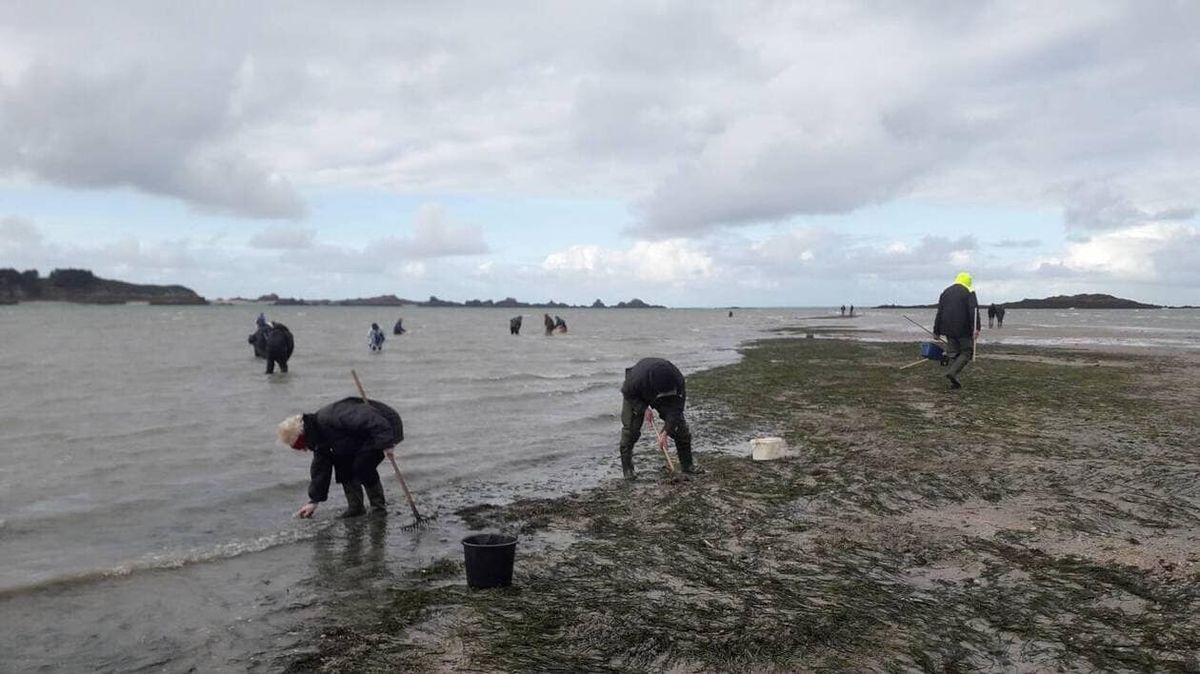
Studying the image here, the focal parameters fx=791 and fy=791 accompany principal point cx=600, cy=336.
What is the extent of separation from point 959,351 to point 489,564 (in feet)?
47.6

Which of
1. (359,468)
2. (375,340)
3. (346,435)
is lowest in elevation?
(359,468)

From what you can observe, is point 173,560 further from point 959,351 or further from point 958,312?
point 959,351

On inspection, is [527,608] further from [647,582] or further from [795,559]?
[795,559]

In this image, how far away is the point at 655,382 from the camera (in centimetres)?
981

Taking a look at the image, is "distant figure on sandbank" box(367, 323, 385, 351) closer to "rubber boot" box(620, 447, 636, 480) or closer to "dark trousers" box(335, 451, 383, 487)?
"rubber boot" box(620, 447, 636, 480)

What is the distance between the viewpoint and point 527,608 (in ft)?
20.0

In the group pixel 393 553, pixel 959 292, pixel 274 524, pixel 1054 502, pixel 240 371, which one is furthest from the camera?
pixel 240 371

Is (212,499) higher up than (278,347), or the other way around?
(278,347)

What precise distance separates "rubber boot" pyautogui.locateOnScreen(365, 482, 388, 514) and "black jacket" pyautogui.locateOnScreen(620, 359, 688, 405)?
3.26 metres

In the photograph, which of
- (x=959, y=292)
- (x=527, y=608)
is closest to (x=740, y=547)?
(x=527, y=608)

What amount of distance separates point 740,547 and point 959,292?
11854 mm

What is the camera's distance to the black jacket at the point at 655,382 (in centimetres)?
980

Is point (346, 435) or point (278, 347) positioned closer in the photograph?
point (346, 435)

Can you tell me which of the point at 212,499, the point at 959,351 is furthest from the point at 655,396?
the point at 959,351
